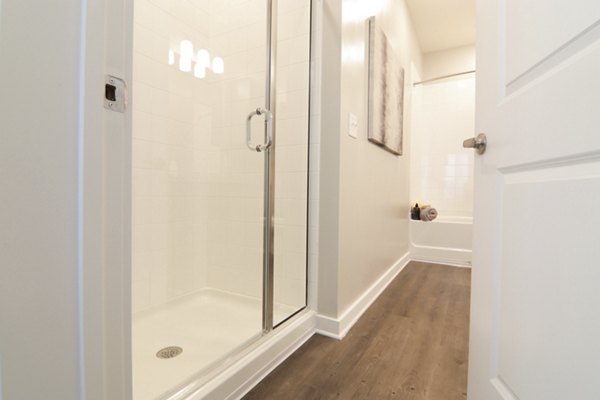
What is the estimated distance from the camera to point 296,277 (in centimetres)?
172

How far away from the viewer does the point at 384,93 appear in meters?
2.13

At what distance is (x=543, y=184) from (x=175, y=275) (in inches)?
78.7

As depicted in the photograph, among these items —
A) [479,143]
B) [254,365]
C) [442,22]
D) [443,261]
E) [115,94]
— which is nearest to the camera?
[115,94]

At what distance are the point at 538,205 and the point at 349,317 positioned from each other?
4.17 ft

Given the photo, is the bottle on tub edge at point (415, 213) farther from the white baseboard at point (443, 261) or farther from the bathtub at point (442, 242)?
the white baseboard at point (443, 261)

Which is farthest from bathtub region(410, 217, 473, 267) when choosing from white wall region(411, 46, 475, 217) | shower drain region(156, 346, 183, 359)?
shower drain region(156, 346, 183, 359)

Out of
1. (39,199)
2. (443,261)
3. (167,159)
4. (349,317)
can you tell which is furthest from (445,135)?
(39,199)

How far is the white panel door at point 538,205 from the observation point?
49 cm

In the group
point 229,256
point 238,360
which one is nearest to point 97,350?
point 238,360

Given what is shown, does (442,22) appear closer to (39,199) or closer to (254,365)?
(254,365)

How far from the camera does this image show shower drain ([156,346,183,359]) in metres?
1.36

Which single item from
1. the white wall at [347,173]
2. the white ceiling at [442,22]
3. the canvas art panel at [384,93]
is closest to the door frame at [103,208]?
the white wall at [347,173]

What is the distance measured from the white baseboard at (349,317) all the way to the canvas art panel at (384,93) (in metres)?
1.08

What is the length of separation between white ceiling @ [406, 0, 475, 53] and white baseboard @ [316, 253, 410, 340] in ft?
9.55
